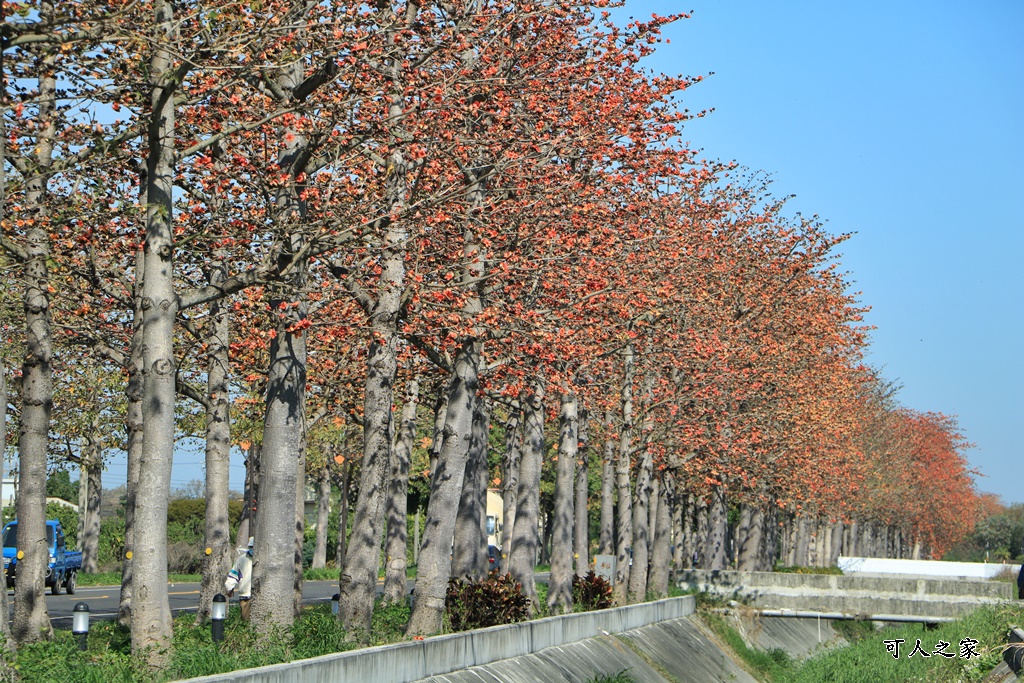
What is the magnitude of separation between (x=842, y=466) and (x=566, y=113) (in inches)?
1418

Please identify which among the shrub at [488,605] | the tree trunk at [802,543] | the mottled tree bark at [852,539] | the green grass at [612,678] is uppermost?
the shrub at [488,605]

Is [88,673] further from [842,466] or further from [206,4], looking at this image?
[842,466]

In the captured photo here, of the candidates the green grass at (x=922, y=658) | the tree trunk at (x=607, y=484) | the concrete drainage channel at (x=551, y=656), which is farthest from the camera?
the tree trunk at (x=607, y=484)

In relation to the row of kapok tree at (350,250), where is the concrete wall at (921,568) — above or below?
below

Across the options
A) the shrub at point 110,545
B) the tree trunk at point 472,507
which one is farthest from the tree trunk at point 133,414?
the shrub at point 110,545

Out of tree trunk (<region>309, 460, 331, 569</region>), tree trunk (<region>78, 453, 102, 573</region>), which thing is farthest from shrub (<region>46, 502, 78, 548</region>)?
tree trunk (<region>309, 460, 331, 569</region>)

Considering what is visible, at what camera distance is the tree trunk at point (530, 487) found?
26641 millimetres

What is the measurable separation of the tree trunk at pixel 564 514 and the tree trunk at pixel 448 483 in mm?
6168

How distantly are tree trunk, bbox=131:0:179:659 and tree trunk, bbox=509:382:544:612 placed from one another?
12649mm

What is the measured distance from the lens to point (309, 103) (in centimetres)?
1517

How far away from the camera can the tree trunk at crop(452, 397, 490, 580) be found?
26.7 m

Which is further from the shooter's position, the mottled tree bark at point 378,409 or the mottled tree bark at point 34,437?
the mottled tree bark at point 378,409

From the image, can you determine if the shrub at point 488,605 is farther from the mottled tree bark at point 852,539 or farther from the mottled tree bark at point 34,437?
the mottled tree bark at point 852,539

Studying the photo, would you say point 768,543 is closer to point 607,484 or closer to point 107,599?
point 607,484
